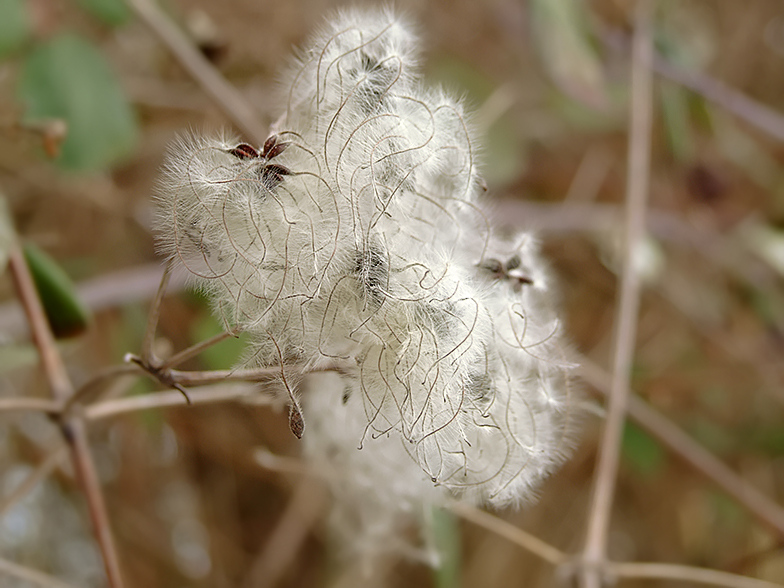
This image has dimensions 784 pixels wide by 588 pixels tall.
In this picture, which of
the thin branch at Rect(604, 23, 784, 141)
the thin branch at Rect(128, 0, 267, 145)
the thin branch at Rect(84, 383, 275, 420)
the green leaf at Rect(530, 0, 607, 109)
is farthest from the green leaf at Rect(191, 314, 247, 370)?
the thin branch at Rect(604, 23, 784, 141)

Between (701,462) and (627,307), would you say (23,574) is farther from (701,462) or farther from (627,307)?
(701,462)

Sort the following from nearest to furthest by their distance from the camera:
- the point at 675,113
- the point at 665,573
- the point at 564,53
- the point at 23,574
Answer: the point at 23,574, the point at 665,573, the point at 564,53, the point at 675,113

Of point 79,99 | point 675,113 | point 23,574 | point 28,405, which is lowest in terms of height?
point 23,574

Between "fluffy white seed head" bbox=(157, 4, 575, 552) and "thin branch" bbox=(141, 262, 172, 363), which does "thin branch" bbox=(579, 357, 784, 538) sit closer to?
"fluffy white seed head" bbox=(157, 4, 575, 552)

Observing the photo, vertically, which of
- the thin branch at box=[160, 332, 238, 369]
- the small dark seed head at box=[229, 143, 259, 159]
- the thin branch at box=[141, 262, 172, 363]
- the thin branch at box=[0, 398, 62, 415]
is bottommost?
the thin branch at box=[160, 332, 238, 369]

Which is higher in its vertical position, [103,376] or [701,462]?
[701,462]

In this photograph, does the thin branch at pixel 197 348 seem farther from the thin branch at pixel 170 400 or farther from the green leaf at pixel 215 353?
the green leaf at pixel 215 353

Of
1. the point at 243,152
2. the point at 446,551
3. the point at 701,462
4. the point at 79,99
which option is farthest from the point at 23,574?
the point at 701,462
